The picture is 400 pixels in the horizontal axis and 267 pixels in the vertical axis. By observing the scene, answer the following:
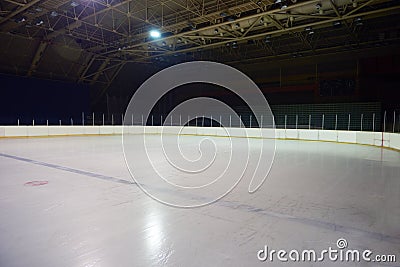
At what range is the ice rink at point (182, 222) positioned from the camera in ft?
8.34

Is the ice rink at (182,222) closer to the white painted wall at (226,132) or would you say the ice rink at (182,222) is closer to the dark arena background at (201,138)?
the dark arena background at (201,138)

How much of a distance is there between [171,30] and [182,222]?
50.3 ft

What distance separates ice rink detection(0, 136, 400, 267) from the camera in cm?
254

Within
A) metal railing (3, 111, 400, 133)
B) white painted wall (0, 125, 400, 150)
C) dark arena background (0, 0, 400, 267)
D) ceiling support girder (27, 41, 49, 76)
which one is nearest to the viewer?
dark arena background (0, 0, 400, 267)

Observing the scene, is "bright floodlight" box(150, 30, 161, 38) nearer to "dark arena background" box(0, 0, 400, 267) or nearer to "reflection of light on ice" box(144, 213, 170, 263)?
"dark arena background" box(0, 0, 400, 267)

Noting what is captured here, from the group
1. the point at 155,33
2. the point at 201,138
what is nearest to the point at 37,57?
the point at 155,33

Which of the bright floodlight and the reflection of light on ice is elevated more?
the bright floodlight

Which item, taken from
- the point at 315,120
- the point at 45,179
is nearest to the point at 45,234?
the point at 45,179

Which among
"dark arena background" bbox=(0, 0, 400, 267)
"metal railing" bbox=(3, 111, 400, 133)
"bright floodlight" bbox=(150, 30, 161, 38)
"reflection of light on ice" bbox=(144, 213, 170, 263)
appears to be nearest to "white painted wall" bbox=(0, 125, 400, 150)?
"dark arena background" bbox=(0, 0, 400, 267)

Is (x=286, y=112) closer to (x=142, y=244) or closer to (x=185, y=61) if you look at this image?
(x=185, y=61)

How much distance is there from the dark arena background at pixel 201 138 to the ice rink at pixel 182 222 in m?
0.02

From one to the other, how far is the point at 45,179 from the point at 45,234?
10.5 ft

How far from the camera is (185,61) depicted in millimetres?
24859

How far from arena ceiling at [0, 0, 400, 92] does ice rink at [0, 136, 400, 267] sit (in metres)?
10.2
